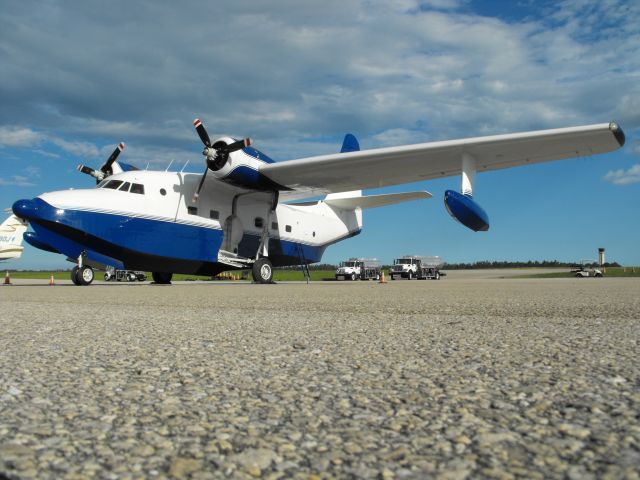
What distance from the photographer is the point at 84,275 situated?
16234mm

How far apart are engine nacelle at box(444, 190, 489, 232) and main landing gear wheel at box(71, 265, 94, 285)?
11.4 metres

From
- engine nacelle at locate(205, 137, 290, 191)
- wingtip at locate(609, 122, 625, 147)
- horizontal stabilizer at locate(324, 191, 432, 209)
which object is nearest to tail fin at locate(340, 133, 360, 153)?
horizontal stabilizer at locate(324, 191, 432, 209)

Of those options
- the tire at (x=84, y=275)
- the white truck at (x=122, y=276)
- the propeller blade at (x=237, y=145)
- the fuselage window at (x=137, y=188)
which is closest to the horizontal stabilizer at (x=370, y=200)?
the propeller blade at (x=237, y=145)

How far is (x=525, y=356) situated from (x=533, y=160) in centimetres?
1494

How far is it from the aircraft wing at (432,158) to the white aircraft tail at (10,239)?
1280 inches

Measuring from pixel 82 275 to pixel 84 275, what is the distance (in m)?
0.10

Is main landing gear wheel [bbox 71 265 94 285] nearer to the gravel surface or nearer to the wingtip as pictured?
the gravel surface

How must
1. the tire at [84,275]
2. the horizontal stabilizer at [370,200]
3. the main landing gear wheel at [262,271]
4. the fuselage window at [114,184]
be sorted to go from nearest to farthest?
the tire at [84,275]
the fuselage window at [114,184]
the main landing gear wheel at [262,271]
the horizontal stabilizer at [370,200]

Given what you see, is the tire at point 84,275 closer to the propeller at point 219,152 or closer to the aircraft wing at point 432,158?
the propeller at point 219,152

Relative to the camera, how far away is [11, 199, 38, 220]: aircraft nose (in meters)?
14.4

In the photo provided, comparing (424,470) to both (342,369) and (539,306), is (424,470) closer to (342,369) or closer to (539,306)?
A: (342,369)

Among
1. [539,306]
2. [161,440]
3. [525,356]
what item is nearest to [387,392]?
[161,440]

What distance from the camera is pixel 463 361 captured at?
300 centimetres

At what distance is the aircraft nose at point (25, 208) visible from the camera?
14.4 meters
